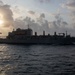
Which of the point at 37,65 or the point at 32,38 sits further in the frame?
the point at 32,38

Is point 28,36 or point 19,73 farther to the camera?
point 28,36

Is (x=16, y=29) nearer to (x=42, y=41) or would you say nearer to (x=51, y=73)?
(x=42, y=41)

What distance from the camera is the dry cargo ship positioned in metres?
164

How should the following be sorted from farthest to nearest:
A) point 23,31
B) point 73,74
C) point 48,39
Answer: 1. point 23,31
2. point 48,39
3. point 73,74

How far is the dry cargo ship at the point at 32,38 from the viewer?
164m

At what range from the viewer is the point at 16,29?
179750 mm

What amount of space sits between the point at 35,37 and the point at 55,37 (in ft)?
48.1

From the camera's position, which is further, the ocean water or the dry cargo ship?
the dry cargo ship

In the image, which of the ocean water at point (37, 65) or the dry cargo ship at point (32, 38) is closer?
the ocean water at point (37, 65)

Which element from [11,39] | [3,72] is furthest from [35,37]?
[3,72]

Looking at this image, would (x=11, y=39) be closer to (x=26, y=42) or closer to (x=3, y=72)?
(x=26, y=42)

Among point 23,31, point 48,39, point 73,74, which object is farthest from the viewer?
point 23,31

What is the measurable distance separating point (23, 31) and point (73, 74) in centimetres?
14403

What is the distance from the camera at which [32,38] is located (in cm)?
16738
